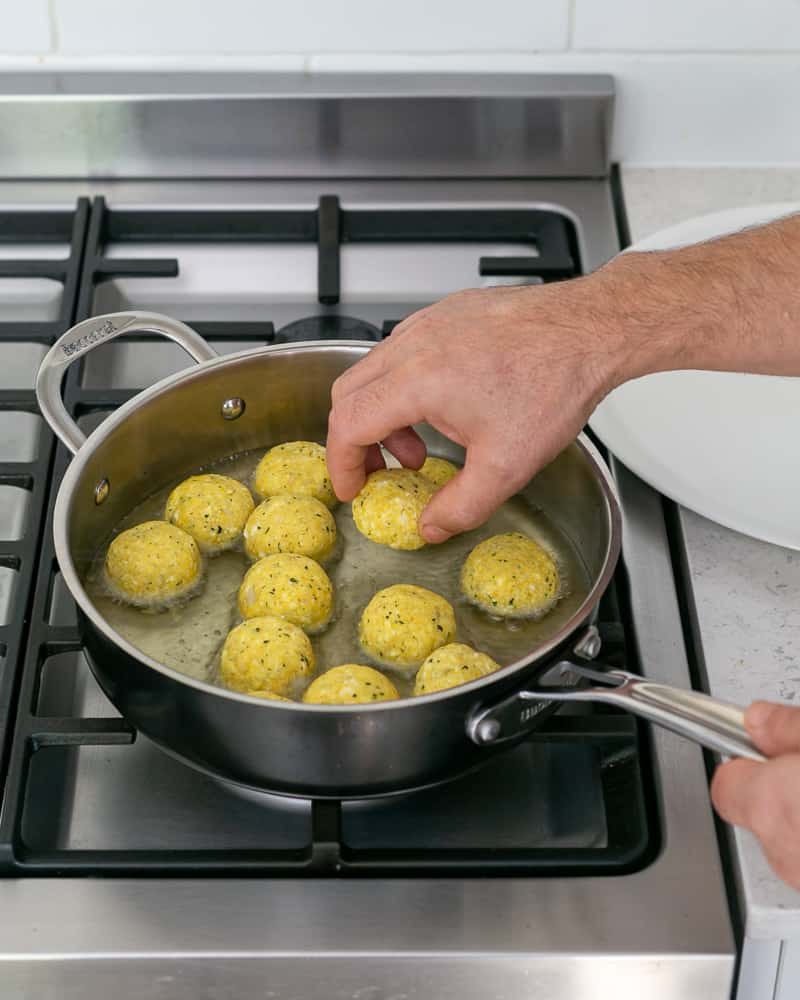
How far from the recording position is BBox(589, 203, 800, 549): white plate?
1.03 m

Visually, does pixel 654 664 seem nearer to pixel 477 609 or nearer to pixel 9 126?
pixel 477 609

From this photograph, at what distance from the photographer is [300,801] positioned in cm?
89

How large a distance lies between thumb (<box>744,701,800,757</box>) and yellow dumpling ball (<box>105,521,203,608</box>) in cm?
45

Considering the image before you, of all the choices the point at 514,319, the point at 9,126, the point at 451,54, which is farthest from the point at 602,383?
the point at 9,126

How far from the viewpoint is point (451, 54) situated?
139 centimetres

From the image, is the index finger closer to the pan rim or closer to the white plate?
the pan rim

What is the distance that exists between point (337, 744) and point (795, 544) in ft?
1.42

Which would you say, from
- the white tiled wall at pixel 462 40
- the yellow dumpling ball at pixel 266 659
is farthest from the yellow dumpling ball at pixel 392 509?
the white tiled wall at pixel 462 40

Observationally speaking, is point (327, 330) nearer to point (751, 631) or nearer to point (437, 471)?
point (437, 471)

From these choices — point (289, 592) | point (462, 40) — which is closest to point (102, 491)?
point (289, 592)

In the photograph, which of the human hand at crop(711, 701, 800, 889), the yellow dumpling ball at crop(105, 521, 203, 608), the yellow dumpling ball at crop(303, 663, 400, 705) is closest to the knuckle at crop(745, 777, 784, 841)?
the human hand at crop(711, 701, 800, 889)

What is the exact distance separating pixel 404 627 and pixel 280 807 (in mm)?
153

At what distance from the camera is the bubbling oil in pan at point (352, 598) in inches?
37.0

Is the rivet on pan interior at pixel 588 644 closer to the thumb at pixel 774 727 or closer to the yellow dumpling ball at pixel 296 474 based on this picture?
the thumb at pixel 774 727
